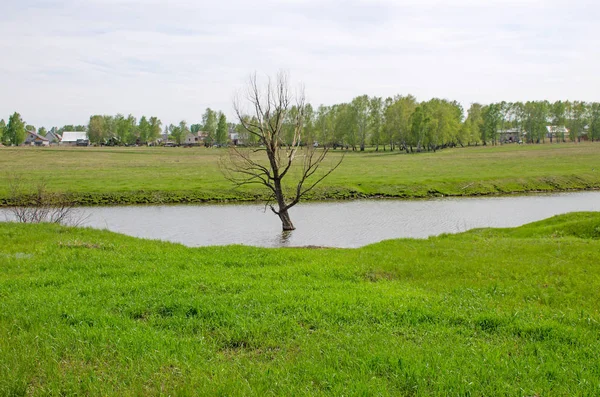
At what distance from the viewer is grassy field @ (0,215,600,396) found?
653cm

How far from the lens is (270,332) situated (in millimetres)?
8266

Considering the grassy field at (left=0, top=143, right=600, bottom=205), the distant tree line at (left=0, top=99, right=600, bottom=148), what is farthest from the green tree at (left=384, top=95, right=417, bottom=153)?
the grassy field at (left=0, top=143, right=600, bottom=205)

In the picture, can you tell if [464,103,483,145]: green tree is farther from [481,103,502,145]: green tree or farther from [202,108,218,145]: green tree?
[202,108,218,145]: green tree

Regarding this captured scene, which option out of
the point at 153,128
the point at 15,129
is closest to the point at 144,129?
the point at 153,128

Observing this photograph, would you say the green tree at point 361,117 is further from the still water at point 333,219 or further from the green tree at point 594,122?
the still water at point 333,219

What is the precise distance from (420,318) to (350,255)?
22.5ft

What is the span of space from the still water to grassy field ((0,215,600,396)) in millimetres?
15100

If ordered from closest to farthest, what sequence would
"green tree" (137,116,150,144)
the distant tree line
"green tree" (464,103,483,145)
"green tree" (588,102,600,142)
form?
the distant tree line
"green tree" (464,103,483,145)
"green tree" (588,102,600,142)
"green tree" (137,116,150,144)

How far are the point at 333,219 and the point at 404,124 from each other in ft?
339

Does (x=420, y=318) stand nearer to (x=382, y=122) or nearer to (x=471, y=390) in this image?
(x=471, y=390)

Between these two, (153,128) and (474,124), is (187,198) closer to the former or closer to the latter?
(474,124)

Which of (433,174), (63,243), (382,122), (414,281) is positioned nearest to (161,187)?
(433,174)

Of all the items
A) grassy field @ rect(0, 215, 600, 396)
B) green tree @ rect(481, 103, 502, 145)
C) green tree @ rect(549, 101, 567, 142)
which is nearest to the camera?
grassy field @ rect(0, 215, 600, 396)

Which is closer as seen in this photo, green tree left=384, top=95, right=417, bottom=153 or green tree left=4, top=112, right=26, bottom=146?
green tree left=384, top=95, right=417, bottom=153
